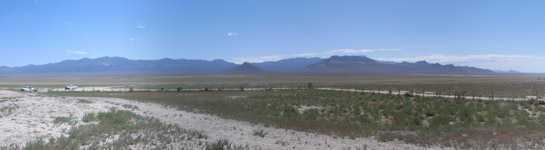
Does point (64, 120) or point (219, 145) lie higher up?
point (64, 120)

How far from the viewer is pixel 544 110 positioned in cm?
2228

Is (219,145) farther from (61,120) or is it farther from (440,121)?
(440,121)

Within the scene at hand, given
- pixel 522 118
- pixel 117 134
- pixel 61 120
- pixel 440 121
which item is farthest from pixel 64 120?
pixel 522 118

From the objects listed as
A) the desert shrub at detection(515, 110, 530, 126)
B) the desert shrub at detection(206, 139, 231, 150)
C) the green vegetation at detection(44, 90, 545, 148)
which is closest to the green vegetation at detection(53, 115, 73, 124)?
the desert shrub at detection(206, 139, 231, 150)

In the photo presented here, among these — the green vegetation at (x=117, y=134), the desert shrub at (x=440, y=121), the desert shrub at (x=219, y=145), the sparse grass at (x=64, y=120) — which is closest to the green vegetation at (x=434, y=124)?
the desert shrub at (x=440, y=121)

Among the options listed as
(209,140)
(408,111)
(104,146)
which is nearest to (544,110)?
(408,111)

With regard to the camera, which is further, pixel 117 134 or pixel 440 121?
pixel 440 121

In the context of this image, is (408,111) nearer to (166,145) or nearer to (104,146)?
(166,145)

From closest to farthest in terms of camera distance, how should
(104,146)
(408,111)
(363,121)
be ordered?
(104,146)
(363,121)
(408,111)

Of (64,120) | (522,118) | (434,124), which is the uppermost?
(64,120)

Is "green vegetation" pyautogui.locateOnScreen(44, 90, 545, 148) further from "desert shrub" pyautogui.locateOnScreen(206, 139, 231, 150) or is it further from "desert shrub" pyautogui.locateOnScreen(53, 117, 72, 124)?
"desert shrub" pyautogui.locateOnScreen(53, 117, 72, 124)

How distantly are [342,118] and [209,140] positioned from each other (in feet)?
37.7

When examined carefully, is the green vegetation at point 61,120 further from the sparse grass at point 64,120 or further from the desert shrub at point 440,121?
the desert shrub at point 440,121

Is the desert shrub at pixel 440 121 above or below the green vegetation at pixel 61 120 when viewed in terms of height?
below
